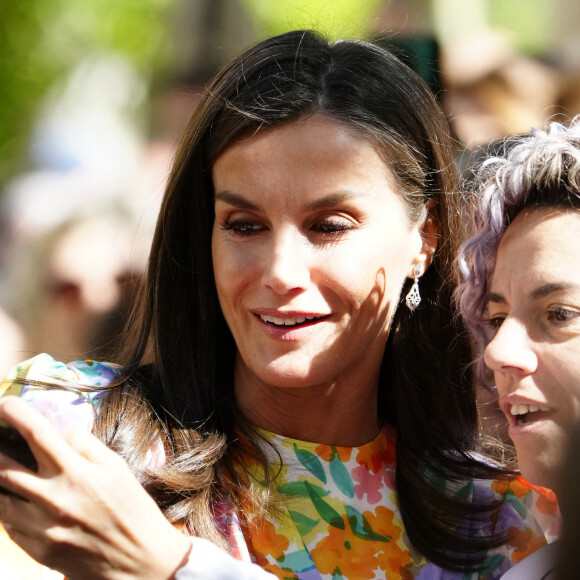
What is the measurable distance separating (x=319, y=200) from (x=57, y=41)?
342 cm

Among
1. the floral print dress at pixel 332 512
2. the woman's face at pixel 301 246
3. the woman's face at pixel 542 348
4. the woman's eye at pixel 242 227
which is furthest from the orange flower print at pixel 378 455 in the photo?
the woman's eye at pixel 242 227

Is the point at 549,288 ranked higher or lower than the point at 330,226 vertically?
lower

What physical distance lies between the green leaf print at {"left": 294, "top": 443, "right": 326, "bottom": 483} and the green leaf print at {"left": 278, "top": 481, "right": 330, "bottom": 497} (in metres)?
0.03

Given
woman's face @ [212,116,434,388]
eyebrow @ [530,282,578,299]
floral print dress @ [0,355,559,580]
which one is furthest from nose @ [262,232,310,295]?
eyebrow @ [530,282,578,299]

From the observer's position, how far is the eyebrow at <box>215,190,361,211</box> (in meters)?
1.99

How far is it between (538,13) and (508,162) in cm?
195

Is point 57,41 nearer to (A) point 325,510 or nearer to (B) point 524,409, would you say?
(A) point 325,510

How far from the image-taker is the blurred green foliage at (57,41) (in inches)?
186

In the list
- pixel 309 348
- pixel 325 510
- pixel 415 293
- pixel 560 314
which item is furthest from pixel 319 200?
pixel 325 510

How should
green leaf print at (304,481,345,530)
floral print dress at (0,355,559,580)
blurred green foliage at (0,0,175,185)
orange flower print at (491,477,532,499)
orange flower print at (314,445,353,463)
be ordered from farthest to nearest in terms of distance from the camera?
blurred green foliage at (0,0,175,185) → orange flower print at (491,477,532,499) → orange flower print at (314,445,353,463) → green leaf print at (304,481,345,530) → floral print dress at (0,355,559,580)

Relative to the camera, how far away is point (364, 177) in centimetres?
206

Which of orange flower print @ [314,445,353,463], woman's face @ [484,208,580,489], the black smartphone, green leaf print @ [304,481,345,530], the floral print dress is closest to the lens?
the black smartphone

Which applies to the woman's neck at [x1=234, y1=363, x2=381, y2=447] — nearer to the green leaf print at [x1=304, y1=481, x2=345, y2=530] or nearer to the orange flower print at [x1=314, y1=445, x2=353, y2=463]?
the orange flower print at [x1=314, y1=445, x2=353, y2=463]

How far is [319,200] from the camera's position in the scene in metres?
1.98
